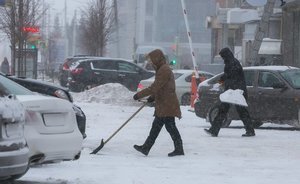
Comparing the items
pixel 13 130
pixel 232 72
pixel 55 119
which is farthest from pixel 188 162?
pixel 13 130

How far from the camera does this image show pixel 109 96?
2417 centimetres

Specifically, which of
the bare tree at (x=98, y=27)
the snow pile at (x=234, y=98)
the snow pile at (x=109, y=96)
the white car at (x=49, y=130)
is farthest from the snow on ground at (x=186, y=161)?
the bare tree at (x=98, y=27)

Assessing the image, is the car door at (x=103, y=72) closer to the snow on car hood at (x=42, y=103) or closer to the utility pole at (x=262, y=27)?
the utility pole at (x=262, y=27)

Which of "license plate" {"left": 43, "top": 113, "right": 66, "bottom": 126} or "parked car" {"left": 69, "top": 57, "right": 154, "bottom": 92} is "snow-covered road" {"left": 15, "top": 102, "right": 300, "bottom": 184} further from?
"parked car" {"left": 69, "top": 57, "right": 154, "bottom": 92}

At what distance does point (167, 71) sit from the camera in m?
11.4

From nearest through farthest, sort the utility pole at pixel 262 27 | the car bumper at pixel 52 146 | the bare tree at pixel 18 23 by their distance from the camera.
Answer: the car bumper at pixel 52 146 < the utility pole at pixel 262 27 < the bare tree at pixel 18 23

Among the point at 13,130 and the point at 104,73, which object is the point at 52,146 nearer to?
the point at 13,130

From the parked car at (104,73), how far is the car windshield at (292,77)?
13.7m

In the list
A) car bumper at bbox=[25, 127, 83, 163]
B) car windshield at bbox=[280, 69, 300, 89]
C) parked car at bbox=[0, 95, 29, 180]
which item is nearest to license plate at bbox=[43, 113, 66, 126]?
A: car bumper at bbox=[25, 127, 83, 163]

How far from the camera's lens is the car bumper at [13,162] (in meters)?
7.29

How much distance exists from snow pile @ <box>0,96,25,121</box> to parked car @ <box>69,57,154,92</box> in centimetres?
2172

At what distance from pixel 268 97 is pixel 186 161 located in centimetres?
503

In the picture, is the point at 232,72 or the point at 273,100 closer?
the point at 232,72

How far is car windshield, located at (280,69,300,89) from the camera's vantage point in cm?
1562
